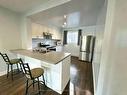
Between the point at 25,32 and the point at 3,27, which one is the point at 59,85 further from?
the point at 3,27

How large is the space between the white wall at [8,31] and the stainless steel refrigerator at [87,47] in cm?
365

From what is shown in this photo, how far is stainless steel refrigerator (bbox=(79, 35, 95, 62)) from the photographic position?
4.70 meters

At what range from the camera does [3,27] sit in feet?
9.00

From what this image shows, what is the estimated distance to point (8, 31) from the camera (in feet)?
9.50

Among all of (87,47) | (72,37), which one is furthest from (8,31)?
(72,37)

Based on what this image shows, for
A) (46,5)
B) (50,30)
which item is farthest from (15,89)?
(50,30)

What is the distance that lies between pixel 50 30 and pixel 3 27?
9.99ft

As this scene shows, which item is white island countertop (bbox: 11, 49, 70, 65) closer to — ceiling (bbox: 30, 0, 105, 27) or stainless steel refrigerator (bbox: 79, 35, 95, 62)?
ceiling (bbox: 30, 0, 105, 27)

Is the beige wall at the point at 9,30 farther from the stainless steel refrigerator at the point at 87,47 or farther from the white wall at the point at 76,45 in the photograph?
the white wall at the point at 76,45

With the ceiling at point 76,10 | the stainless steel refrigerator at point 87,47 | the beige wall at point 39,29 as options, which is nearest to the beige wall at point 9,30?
the ceiling at point 76,10

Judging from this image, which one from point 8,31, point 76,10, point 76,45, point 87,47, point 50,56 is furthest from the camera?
point 76,45

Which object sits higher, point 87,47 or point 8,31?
point 8,31

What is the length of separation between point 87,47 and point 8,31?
13.6ft

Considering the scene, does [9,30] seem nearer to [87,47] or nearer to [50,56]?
[50,56]
